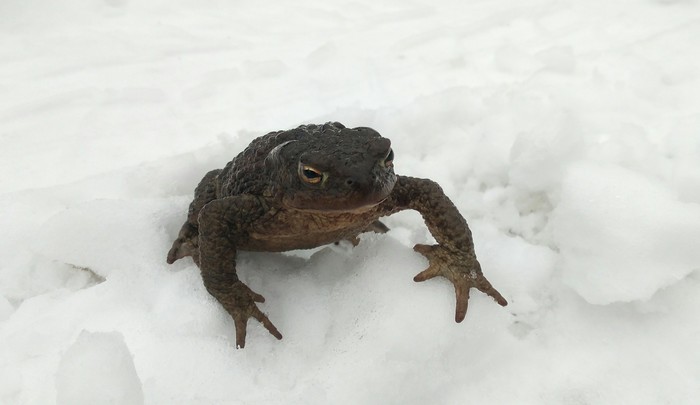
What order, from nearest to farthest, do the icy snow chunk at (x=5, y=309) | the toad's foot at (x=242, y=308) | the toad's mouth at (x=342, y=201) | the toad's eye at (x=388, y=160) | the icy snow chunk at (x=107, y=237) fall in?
the toad's mouth at (x=342, y=201) → the toad's eye at (x=388, y=160) → the toad's foot at (x=242, y=308) → the icy snow chunk at (x=5, y=309) → the icy snow chunk at (x=107, y=237)

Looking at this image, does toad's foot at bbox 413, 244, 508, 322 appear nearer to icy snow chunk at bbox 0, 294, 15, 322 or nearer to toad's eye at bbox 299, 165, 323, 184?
toad's eye at bbox 299, 165, 323, 184

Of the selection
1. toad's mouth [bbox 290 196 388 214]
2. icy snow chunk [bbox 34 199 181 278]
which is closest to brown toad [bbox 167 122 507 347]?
toad's mouth [bbox 290 196 388 214]

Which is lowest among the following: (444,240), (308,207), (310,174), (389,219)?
(389,219)

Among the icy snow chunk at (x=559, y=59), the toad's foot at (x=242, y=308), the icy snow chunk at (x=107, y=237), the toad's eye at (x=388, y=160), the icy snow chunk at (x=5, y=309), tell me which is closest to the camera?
the toad's eye at (x=388, y=160)

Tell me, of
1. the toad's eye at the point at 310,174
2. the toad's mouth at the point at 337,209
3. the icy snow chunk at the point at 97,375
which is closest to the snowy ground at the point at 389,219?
the icy snow chunk at the point at 97,375

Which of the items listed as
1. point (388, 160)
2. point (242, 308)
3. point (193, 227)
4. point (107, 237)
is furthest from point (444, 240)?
point (107, 237)

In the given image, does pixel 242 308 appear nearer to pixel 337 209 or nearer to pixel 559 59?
pixel 337 209

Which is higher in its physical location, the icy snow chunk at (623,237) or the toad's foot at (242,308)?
the icy snow chunk at (623,237)

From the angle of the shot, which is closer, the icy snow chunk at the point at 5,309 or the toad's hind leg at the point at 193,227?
the icy snow chunk at the point at 5,309

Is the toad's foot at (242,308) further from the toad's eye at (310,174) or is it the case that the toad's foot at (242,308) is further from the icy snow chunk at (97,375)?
the toad's eye at (310,174)
